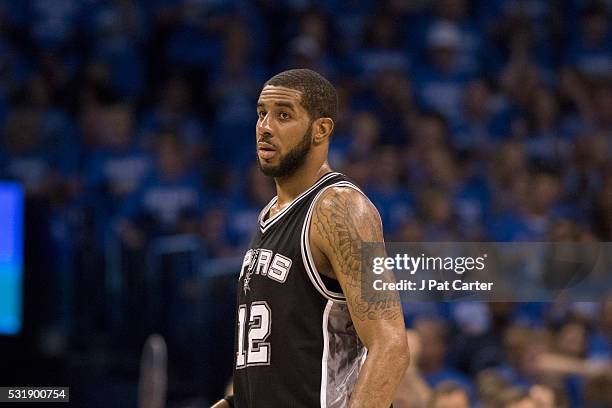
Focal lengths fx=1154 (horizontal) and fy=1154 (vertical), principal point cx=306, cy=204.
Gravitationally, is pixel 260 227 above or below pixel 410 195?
below

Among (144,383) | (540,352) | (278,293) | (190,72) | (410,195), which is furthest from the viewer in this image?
(190,72)

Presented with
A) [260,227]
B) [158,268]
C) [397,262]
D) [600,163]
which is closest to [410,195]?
[600,163]

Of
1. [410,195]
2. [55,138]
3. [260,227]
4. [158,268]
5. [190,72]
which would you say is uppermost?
[190,72]

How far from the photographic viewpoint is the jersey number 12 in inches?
130

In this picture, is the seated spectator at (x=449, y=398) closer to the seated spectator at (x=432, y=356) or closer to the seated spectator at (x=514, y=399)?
the seated spectator at (x=514, y=399)

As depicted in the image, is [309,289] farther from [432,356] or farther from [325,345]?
[432,356]

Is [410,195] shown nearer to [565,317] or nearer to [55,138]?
[565,317]

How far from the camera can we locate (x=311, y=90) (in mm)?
3422

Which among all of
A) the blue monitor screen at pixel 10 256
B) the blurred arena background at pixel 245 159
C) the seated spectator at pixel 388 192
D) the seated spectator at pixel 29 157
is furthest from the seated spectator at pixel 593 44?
the blue monitor screen at pixel 10 256

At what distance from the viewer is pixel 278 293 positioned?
3.29m

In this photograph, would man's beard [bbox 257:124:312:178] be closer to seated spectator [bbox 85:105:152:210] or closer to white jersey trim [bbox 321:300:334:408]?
white jersey trim [bbox 321:300:334:408]

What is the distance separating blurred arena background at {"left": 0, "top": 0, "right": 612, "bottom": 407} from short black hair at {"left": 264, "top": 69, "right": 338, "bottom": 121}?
2.68 meters

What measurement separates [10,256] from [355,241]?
3.54m

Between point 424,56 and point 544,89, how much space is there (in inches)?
39.4
